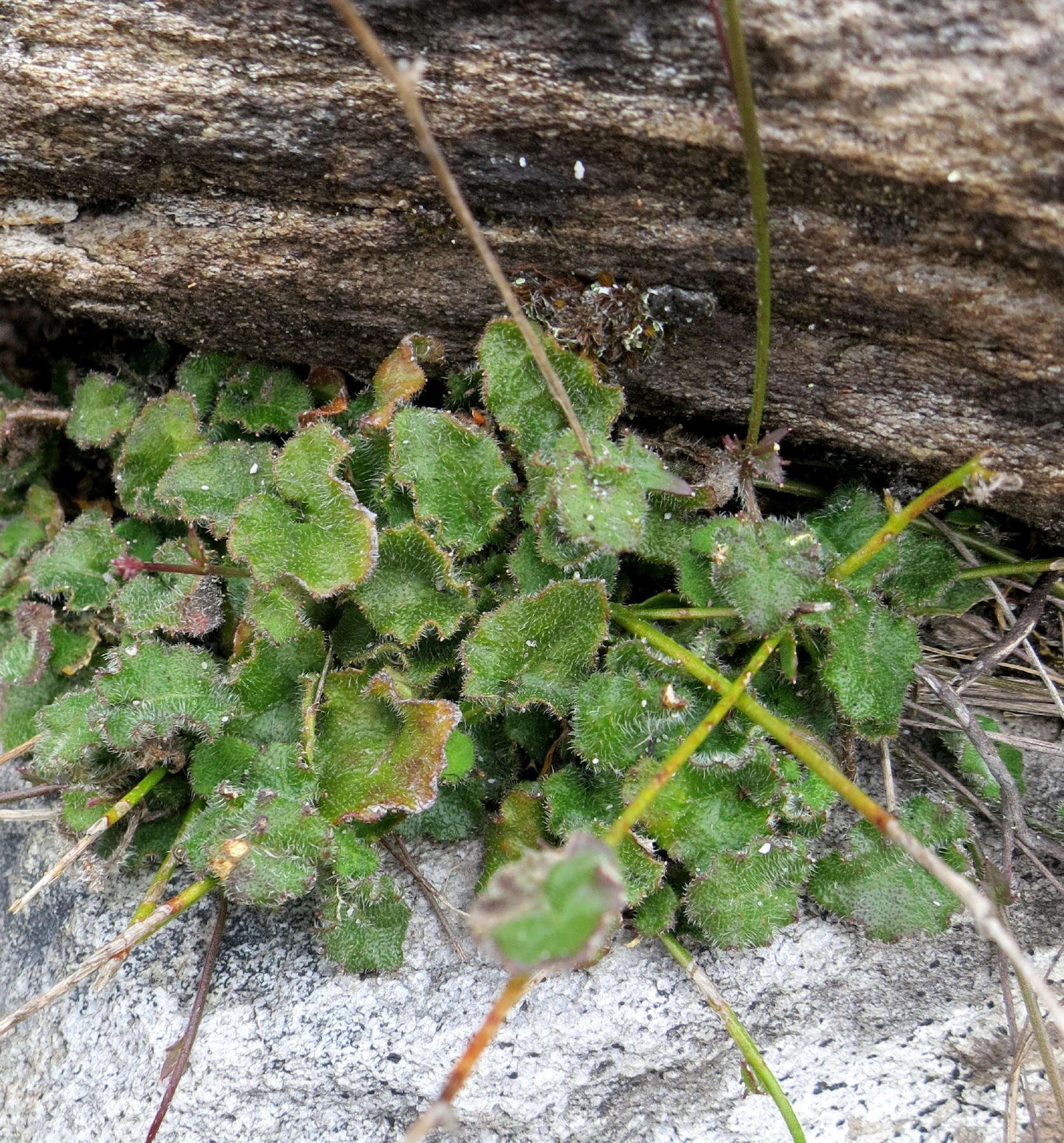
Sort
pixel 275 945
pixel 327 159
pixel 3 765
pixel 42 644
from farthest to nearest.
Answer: pixel 3 765 → pixel 42 644 → pixel 275 945 → pixel 327 159

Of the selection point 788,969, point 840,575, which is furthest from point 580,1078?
point 840,575

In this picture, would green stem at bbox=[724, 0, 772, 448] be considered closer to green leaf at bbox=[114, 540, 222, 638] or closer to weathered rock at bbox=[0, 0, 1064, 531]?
weathered rock at bbox=[0, 0, 1064, 531]

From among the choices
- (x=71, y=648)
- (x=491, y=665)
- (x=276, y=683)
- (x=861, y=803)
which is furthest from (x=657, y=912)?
(x=71, y=648)

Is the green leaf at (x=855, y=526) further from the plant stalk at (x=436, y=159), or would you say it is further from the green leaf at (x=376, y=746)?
the green leaf at (x=376, y=746)

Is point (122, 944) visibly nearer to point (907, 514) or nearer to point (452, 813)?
point (452, 813)

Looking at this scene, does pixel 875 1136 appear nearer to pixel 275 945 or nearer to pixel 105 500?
pixel 275 945

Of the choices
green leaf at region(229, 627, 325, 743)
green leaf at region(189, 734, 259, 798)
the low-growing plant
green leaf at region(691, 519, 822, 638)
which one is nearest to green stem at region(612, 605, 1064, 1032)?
the low-growing plant
